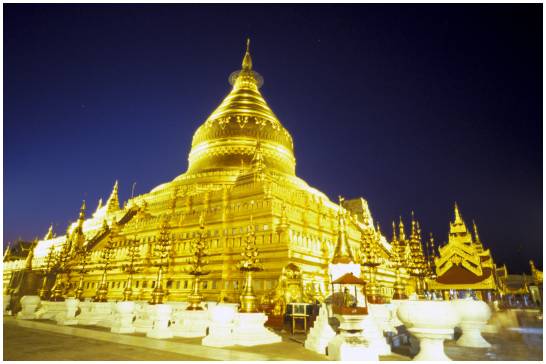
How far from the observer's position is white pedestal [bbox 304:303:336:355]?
8172 millimetres

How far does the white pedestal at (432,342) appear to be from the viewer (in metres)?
6.50

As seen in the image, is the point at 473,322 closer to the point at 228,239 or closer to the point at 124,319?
the point at 124,319

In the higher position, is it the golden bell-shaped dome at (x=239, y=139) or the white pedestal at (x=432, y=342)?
the golden bell-shaped dome at (x=239, y=139)

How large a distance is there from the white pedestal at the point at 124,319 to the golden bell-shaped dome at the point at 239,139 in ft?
66.9

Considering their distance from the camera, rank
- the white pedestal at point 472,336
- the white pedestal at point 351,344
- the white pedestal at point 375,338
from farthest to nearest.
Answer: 1. the white pedestal at point 472,336
2. the white pedestal at point 375,338
3. the white pedestal at point 351,344

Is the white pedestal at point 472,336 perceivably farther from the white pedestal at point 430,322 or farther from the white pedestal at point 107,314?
the white pedestal at point 107,314

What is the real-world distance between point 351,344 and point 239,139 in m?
28.9

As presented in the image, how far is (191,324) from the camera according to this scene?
11.0 m

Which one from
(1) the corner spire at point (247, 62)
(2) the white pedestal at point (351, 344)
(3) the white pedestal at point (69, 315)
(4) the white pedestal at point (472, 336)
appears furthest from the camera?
(1) the corner spire at point (247, 62)

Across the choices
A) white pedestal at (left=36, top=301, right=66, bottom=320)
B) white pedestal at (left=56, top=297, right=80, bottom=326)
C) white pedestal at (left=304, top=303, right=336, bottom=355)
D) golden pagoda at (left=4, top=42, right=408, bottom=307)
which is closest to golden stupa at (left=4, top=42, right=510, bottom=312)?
golden pagoda at (left=4, top=42, right=408, bottom=307)

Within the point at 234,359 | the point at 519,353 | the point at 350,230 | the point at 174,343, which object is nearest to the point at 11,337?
the point at 174,343

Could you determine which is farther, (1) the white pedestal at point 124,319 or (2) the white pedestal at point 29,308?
(2) the white pedestal at point 29,308

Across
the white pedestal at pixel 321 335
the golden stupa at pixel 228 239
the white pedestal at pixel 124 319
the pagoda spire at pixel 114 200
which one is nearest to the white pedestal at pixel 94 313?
the golden stupa at pixel 228 239

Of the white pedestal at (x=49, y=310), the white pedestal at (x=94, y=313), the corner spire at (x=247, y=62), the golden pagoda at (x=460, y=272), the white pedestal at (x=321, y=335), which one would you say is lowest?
the white pedestal at (x=49, y=310)
